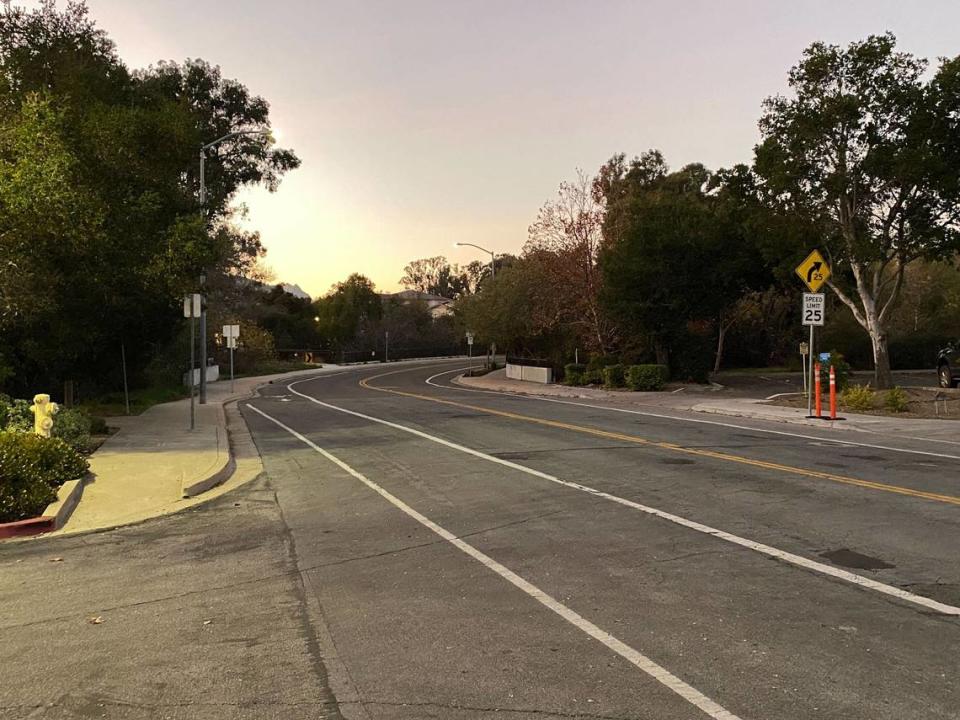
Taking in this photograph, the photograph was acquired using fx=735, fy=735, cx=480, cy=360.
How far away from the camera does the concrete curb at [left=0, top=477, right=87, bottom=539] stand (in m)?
7.91

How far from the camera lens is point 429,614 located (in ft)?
16.9

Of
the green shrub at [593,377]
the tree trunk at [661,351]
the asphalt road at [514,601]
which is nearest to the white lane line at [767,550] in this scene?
the asphalt road at [514,601]

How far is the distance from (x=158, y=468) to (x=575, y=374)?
24.6 m

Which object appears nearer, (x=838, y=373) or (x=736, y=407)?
(x=736, y=407)

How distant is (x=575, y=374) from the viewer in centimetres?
3441

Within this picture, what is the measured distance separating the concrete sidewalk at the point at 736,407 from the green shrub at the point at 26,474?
1534cm

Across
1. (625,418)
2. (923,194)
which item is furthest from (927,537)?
(923,194)

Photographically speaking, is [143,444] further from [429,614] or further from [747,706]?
[747,706]

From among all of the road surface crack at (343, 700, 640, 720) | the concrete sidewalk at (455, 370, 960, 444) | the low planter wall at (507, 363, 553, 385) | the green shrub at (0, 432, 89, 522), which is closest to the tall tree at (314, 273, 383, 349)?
the low planter wall at (507, 363, 553, 385)

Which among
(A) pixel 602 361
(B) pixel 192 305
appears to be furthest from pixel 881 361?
(B) pixel 192 305

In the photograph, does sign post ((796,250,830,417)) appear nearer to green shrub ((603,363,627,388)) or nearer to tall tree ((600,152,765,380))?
tall tree ((600,152,765,380))

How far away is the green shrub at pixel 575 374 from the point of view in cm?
3397

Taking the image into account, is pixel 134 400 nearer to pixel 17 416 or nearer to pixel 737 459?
pixel 17 416

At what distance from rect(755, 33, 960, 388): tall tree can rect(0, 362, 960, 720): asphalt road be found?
47.6ft
